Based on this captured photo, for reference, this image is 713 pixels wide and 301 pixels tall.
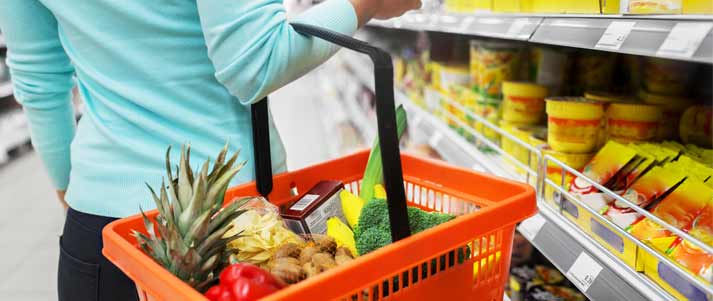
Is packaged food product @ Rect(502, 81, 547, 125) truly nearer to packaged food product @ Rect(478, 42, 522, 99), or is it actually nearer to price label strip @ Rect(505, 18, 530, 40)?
packaged food product @ Rect(478, 42, 522, 99)

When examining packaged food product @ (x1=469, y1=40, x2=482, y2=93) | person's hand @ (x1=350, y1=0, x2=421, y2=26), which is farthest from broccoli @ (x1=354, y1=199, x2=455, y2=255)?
packaged food product @ (x1=469, y1=40, x2=482, y2=93)

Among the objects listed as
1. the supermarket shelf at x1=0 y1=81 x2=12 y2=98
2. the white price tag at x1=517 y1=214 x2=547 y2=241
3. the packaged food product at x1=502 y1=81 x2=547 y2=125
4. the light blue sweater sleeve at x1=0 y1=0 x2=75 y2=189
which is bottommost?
the supermarket shelf at x1=0 y1=81 x2=12 y2=98

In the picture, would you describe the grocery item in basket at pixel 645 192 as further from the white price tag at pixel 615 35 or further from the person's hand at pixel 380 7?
the person's hand at pixel 380 7

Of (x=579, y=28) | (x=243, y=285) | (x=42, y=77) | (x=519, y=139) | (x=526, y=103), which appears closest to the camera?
(x=243, y=285)

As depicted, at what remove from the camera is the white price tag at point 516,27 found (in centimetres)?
128

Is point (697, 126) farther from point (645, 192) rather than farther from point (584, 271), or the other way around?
point (584, 271)

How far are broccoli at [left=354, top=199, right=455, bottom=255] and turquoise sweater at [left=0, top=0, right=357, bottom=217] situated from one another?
0.26 m

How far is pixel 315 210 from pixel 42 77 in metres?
0.66

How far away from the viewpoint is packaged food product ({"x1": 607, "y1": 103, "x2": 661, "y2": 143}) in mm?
1286

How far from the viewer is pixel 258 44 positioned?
0.88 meters

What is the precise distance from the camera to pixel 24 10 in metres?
1.13

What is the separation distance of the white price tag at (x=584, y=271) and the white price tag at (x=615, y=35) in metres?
0.39

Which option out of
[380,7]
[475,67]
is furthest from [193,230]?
[475,67]

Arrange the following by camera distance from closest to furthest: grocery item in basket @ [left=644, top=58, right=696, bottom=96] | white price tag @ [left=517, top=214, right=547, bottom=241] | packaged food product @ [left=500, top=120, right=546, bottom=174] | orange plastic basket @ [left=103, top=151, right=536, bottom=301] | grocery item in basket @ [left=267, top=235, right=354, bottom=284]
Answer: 1. orange plastic basket @ [left=103, top=151, right=536, bottom=301]
2. grocery item in basket @ [left=267, top=235, right=354, bottom=284]
3. white price tag @ [left=517, top=214, right=547, bottom=241]
4. grocery item in basket @ [left=644, top=58, right=696, bottom=96]
5. packaged food product @ [left=500, top=120, right=546, bottom=174]
